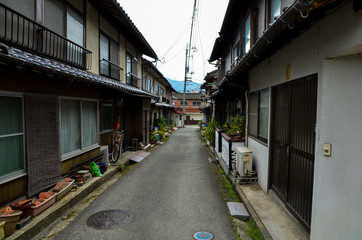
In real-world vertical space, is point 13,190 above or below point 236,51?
below

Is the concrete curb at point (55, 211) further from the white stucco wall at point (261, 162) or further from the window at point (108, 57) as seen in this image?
the white stucco wall at point (261, 162)

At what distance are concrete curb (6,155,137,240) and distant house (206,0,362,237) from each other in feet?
16.2

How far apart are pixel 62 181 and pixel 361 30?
682 cm

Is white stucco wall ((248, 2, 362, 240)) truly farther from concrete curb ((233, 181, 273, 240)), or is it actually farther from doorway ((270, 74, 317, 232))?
concrete curb ((233, 181, 273, 240))

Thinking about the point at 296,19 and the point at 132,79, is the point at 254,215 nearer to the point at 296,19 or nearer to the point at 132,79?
the point at 296,19

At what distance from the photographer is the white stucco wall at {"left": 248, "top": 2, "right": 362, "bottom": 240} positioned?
8.68 feet

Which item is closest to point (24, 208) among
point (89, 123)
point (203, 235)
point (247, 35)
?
point (203, 235)

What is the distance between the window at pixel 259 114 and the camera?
6121 mm

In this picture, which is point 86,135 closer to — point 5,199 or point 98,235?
point 5,199

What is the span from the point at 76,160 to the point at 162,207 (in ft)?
10.9

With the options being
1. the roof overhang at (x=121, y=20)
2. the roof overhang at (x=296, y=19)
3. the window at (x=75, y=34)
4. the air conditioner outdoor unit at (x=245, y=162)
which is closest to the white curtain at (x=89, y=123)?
the window at (x=75, y=34)

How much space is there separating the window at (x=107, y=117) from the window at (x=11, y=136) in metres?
4.70

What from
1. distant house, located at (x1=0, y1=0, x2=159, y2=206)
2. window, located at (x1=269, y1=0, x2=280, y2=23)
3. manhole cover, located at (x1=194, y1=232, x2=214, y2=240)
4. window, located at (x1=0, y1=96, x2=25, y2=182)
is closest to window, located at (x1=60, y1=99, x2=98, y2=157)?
distant house, located at (x1=0, y1=0, x2=159, y2=206)

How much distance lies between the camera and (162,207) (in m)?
5.43
